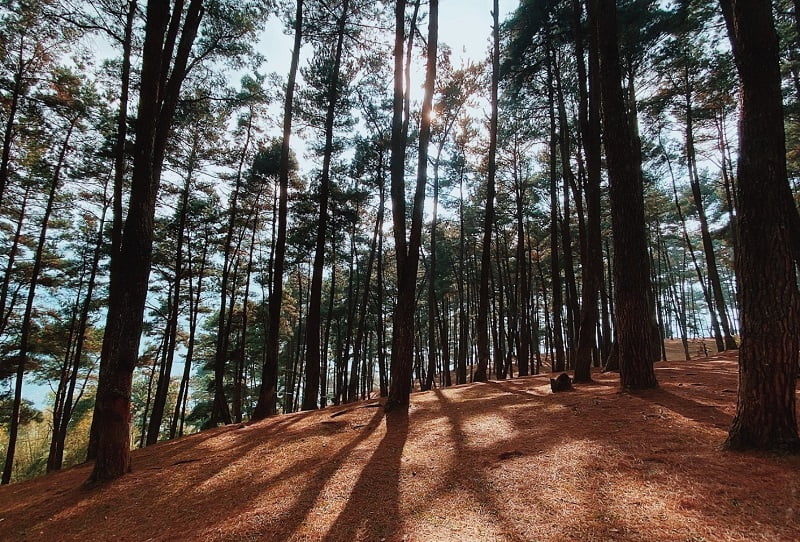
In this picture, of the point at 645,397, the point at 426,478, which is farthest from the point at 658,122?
the point at 426,478

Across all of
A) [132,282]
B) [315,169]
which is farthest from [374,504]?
[315,169]

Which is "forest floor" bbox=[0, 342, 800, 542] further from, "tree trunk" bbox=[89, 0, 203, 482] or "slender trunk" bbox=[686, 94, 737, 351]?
"slender trunk" bbox=[686, 94, 737, 351]

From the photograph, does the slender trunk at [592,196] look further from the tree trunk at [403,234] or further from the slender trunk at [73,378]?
the slender trunk at [73,378]

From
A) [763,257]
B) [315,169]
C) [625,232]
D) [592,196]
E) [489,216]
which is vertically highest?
[315,169]

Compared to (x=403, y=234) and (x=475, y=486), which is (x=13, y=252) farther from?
(x=475, y=486)

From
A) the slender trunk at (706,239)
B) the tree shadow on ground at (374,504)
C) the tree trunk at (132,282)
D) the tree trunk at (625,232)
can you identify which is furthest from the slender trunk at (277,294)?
the slender trunk at (706,239)

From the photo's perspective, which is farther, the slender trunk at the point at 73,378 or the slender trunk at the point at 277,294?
the slender trunk at the point at 73,378

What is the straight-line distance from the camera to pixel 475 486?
9.34 ft

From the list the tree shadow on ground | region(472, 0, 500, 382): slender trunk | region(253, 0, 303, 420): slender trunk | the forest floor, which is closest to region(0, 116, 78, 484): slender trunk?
region(253, 0, 303, 420): slender trunk

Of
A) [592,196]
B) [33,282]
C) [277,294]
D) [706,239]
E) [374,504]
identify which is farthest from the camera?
[706,239]

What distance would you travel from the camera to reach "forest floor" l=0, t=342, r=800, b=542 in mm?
2137

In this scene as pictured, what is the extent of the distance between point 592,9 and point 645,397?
837 cm

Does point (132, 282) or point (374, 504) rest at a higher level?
point (132, 282)

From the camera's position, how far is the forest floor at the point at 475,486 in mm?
2137
